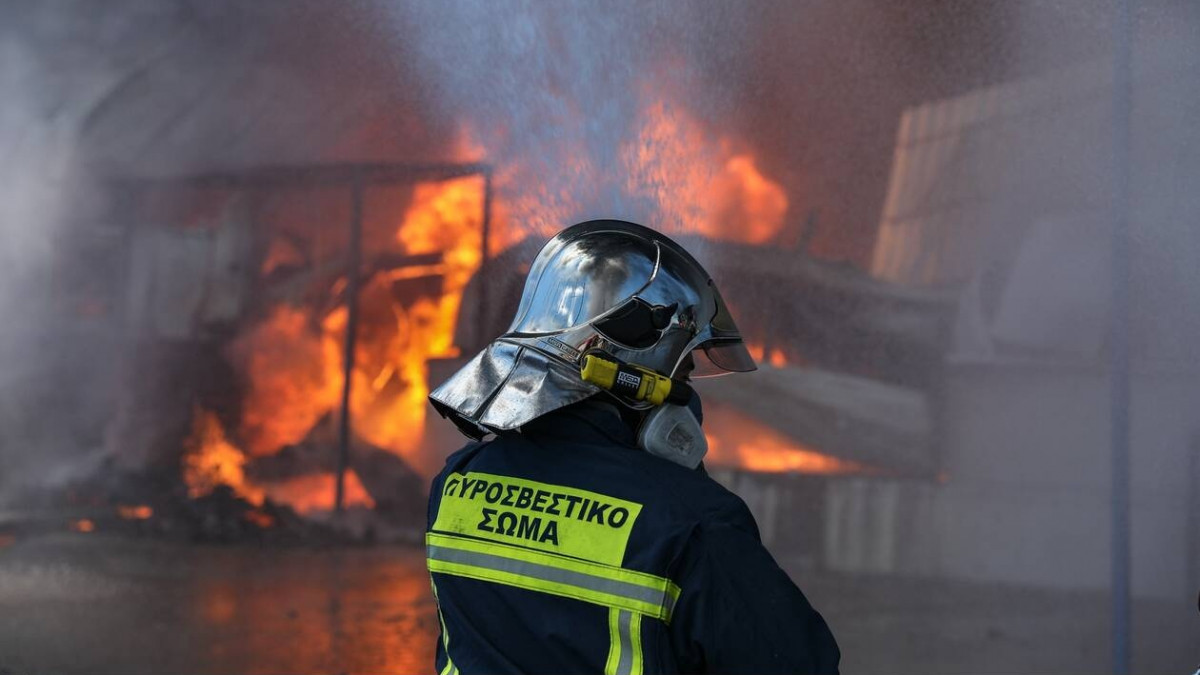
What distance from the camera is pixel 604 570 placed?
163cm

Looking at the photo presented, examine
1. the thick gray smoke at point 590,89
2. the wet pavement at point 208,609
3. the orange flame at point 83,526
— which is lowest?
the wet pavement at point 208,609

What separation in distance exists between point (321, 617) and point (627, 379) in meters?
3.22

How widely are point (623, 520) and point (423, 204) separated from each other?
11.7 feet

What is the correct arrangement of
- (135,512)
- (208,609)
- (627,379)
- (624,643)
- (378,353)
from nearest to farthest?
(624,643) < (627,379) < (208,609) < (135,512) < (378,353)

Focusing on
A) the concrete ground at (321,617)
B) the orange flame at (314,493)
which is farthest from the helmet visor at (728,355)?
the orange flame at (314,493)

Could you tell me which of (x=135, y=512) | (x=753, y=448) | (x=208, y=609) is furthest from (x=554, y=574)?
(x=135, y=512)

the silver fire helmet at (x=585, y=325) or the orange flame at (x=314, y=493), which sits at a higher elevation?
the silver fire helmet at (x=585, y=325)

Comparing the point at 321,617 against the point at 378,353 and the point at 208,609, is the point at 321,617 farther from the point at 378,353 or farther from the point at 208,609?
the point at 378,353

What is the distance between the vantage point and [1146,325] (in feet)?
13.3

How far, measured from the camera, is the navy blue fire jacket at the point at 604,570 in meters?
1.59

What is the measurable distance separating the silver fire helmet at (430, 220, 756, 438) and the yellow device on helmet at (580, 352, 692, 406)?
4cm

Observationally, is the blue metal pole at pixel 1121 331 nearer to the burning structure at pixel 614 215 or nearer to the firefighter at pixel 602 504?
the burning structure at pixel 614 215

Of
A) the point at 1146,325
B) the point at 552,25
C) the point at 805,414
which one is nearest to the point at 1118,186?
the point at 1146,325

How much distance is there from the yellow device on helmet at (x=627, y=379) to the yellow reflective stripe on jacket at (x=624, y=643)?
1.12 ft
